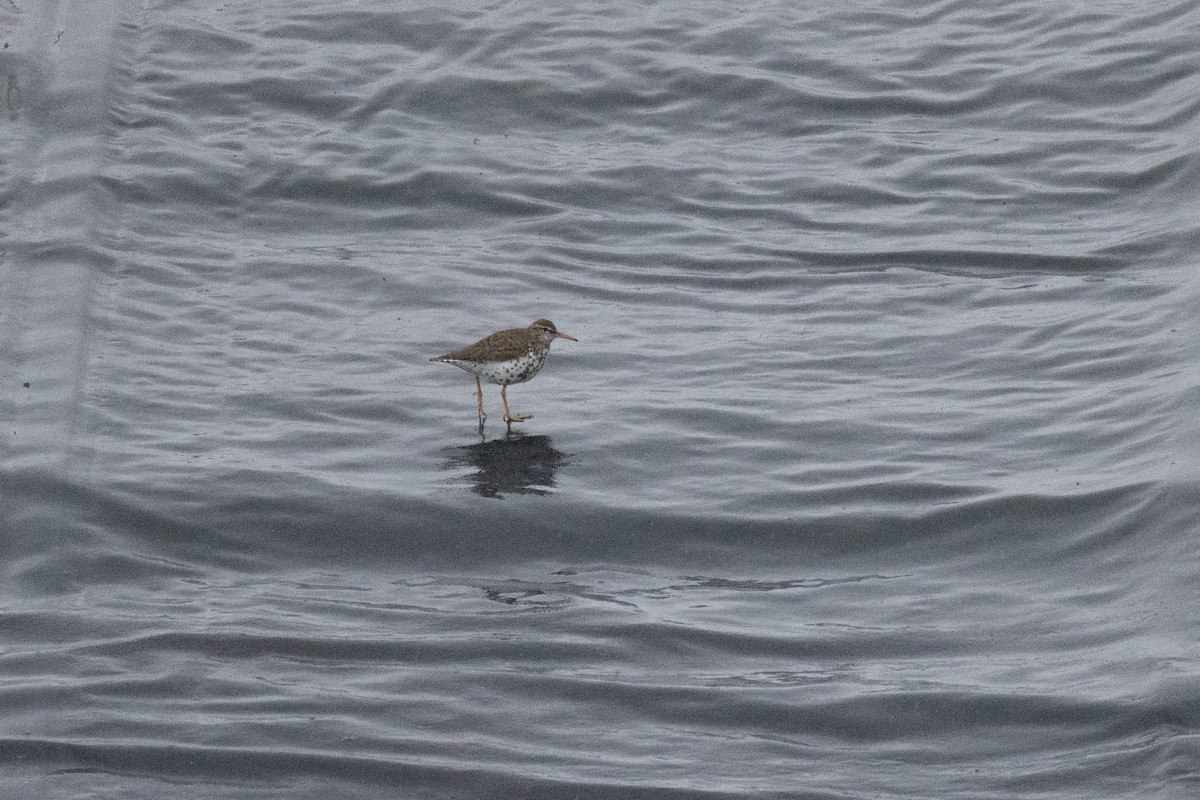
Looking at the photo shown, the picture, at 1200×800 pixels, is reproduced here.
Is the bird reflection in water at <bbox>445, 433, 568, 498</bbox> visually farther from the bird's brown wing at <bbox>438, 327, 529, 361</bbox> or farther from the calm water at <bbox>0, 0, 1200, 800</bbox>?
the bird's brown wing at <bbox>438, 327, 529, 361</bbox>

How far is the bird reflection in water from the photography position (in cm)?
1150

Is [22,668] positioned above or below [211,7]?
below

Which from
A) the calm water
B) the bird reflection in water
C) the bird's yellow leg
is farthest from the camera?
the bird's yellow leg

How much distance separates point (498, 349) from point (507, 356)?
8cm

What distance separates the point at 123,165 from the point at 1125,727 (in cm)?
1155

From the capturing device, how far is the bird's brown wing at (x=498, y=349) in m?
11.9

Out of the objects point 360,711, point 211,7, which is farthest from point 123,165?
point 360,711

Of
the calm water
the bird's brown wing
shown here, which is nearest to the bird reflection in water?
the calm water

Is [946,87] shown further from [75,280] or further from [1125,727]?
[1125,727]

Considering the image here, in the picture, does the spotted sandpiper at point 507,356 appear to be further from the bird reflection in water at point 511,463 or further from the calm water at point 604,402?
the calm water at point 604,402

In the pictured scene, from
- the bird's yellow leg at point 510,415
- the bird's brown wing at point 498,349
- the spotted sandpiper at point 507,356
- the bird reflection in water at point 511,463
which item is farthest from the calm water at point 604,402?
the bird's brown wing at point 498,349

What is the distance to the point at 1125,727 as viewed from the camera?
8.89m

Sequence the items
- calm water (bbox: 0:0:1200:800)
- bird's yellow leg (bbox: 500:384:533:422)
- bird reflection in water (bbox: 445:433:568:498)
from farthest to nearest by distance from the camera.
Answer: bird's yellow leg (bbox: 500:384:533:422)
bird reflection in water (bbox: 445:433:568:498)
calm water (bbox: 0:0:1200:800)

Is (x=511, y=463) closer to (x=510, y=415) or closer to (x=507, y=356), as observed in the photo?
(x=510, y=415)
